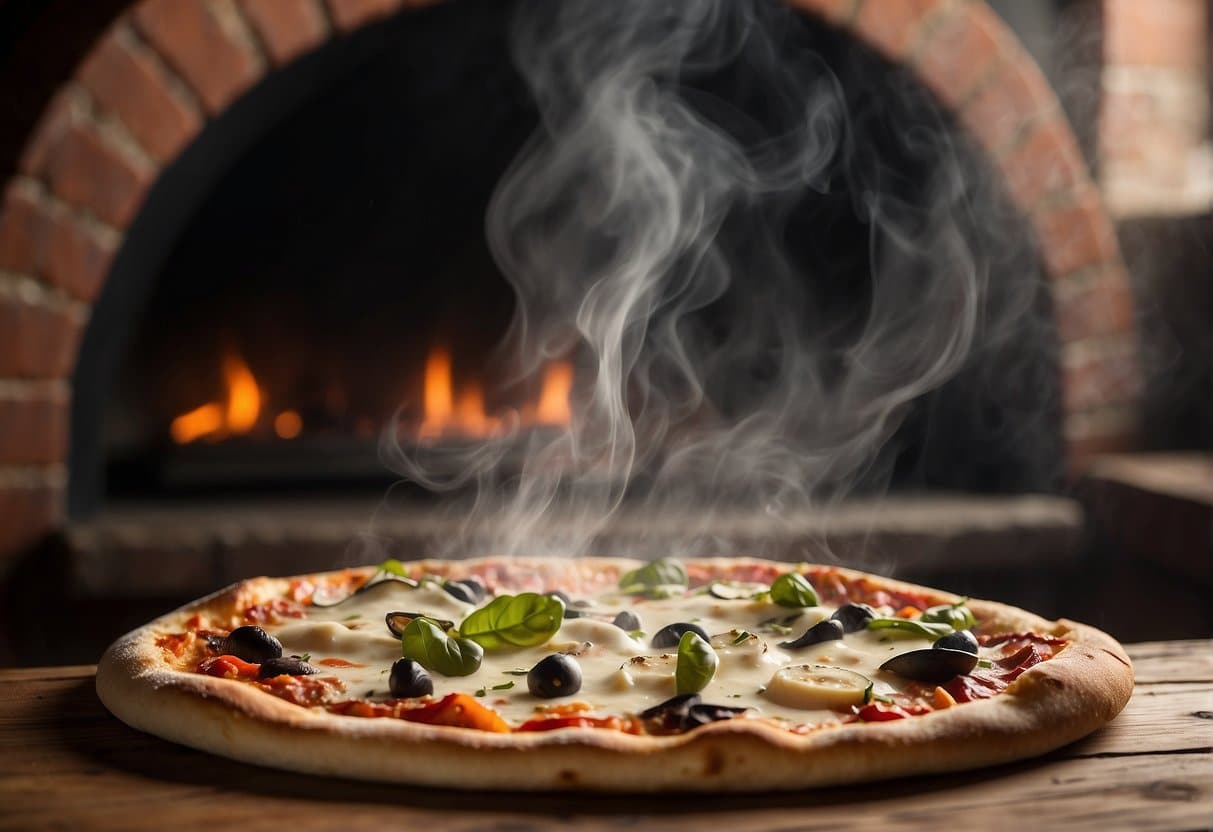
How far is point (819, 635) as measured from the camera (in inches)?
58.5

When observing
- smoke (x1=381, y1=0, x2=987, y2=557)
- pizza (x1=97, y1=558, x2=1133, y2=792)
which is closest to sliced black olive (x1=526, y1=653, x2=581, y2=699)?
pizza (x1=97, y1=558, x2=1133, y2=792)

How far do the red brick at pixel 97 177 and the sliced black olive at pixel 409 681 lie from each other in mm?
1900

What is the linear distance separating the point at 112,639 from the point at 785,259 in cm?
211

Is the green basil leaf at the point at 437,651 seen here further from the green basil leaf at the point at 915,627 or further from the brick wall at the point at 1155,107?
the brick wall at the point at 1155,107

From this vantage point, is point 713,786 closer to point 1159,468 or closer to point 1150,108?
point 1159,468

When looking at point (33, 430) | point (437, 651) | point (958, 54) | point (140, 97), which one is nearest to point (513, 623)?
point (437, 651)

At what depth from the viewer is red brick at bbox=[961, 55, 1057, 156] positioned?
3252mm

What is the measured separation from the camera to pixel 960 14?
3.23 metres

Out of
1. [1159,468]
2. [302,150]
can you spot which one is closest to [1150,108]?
[1159,468]

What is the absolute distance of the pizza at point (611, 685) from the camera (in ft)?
3.59

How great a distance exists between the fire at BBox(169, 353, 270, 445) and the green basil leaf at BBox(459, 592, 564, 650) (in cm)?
220

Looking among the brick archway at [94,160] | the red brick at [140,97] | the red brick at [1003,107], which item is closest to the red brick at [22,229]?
the brick archway at [94,160]

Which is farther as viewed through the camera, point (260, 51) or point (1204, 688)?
point (260, 51)

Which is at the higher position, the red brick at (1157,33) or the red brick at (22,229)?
the red brick at (1157,33)
